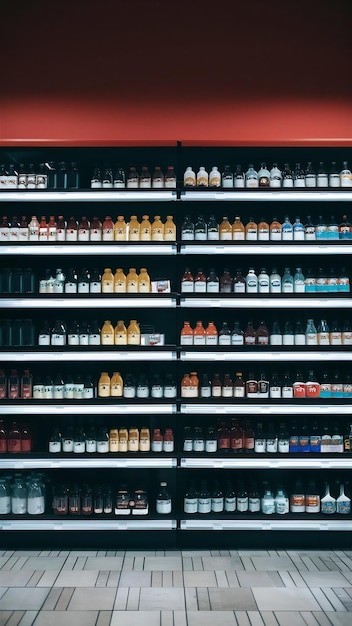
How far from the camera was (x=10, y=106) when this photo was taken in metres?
5.34

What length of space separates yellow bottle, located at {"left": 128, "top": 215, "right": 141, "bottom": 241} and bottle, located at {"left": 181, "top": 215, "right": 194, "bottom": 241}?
14.8 inches

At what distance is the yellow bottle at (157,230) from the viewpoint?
506cm

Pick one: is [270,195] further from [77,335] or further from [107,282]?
[77,335]

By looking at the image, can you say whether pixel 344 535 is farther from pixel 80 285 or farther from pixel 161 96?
pixel 161 96

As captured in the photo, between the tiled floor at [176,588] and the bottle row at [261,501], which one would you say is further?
the bottle row at [261,501]

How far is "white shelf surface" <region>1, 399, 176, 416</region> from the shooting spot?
493cm

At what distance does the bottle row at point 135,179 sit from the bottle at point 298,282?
1.28 m

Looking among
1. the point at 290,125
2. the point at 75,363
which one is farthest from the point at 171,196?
the point at 75,363

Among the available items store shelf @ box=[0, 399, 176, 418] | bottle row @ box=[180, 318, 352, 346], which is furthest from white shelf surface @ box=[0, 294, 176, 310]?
store shelf @ box=[0, 399, 176, 418]

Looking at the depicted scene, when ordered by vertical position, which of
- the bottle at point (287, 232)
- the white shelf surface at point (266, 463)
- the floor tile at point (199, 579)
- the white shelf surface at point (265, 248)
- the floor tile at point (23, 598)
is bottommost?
the floor tile at point (199, 579)

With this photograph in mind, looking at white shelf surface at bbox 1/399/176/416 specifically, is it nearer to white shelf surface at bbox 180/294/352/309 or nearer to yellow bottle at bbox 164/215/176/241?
white shelf surface at bbox 180/294/352/309

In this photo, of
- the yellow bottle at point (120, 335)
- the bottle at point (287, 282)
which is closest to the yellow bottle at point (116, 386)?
the yellow bottle at point (120, 335)

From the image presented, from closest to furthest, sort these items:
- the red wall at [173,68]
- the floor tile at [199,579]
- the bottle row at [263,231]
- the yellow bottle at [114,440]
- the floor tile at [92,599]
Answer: the floor tile at [92,599] → the floor tile at [199,579] → the yellow bottle at [114,440] → the bottle row at [263,231] → the red wall at [173,68]

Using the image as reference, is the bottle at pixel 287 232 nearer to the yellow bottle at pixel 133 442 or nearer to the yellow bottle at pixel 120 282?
the yellow bottle at pixel 120 282
